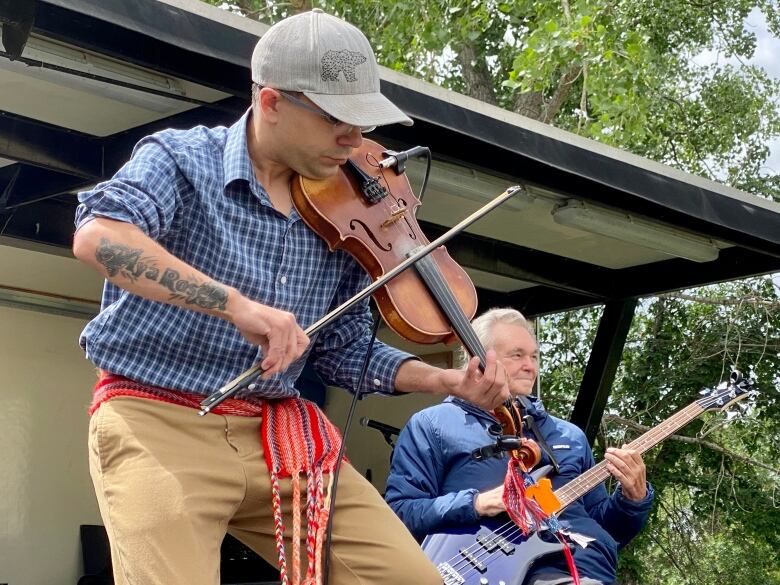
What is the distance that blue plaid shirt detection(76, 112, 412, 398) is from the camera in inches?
74.7

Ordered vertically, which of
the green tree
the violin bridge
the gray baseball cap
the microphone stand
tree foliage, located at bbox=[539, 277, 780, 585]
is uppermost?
the green tree

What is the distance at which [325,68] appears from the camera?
2.03 metres

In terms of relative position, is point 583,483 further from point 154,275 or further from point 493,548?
point 154,275

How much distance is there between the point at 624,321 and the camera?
5527mm

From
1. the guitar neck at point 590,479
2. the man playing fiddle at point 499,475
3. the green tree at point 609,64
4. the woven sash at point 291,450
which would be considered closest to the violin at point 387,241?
the woven sash at point 291,450

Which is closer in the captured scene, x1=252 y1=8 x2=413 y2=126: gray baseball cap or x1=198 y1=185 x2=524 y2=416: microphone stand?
x1=198 y1=185 x2=524 y2=416: microphone stand

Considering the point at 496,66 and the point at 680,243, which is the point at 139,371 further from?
the point at 496,66

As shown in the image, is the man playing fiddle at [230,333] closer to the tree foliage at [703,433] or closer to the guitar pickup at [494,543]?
the guitar pickup at [494,543]

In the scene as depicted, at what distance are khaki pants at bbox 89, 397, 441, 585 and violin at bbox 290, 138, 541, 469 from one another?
370 millimetres

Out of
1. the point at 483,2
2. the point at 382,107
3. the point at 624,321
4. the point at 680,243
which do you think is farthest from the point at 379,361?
the point at 483,2

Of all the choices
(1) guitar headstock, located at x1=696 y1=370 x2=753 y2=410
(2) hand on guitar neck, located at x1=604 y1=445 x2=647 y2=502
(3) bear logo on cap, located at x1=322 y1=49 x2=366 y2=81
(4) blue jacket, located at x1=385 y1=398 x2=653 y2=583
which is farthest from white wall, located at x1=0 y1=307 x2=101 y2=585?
(3) bear logo on cap, located at x1=322 y1=49 x2=366 y2=81

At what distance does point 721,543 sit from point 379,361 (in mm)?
7231

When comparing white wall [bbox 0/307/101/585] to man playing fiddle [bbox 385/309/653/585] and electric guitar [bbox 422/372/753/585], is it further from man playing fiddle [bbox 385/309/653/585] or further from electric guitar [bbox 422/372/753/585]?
electric guitar [bbox 422/372/753/585]

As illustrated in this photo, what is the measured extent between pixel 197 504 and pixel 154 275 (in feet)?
1.37
